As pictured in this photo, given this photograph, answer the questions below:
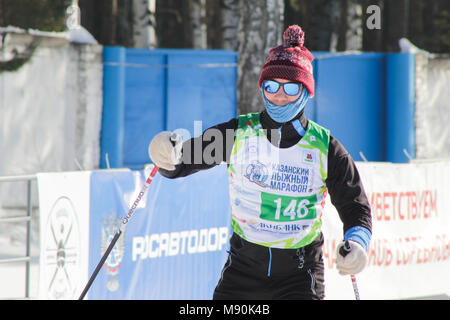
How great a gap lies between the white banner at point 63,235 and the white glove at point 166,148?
2.50m

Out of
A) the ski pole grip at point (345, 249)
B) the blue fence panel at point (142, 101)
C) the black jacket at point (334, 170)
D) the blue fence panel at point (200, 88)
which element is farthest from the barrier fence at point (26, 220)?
the blue fence panel at point (200, 88)

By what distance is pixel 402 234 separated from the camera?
28.3ft

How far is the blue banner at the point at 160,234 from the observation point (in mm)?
6777

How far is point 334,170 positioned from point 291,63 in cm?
66

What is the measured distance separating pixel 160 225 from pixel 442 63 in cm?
1265

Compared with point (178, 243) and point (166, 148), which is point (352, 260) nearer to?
point (166, 148)

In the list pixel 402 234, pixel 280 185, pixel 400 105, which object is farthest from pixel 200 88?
pixel 280 185

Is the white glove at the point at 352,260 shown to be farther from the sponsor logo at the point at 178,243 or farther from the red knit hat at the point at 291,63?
the sponsor logo at the point at 178,243

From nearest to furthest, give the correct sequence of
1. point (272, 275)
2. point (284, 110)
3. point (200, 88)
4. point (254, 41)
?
1. point (272, 275)
2. point (284, 110)
3. point (254, 41)
4. point (200, 88)

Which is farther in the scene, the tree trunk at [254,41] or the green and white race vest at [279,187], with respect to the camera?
the tree trunk at [254,41]

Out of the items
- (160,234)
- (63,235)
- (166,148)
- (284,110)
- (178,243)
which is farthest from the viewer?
(178,243)

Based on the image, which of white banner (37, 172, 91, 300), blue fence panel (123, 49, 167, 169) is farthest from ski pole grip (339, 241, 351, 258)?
blue fence panel (123, 49, 167, 169)

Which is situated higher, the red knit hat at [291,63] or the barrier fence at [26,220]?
the red knit hat at [291,63]

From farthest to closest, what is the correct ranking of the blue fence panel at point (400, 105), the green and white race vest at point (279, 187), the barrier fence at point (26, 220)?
the blue fence panel at point (400, 105)
the barrier fence at point (26, 220)
the green and white race vest at point (279, 187)
